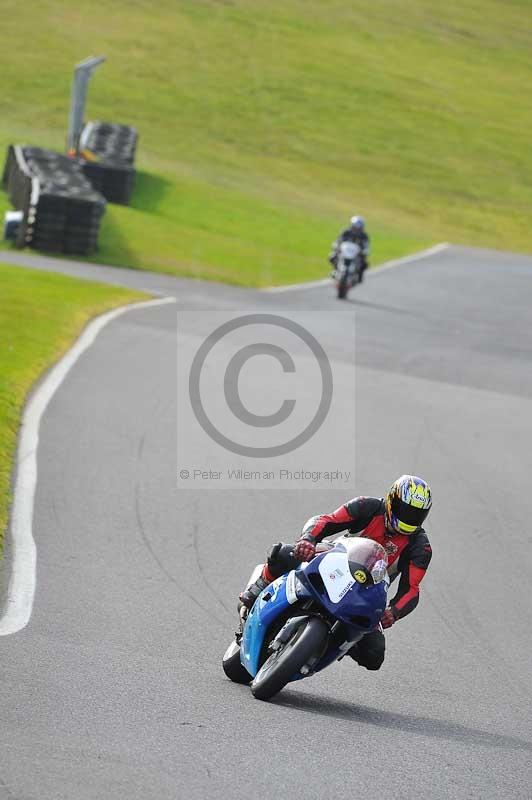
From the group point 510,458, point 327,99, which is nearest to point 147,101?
point 327,99

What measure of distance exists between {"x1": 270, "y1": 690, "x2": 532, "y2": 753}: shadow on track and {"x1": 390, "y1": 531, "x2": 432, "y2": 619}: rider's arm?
64 centimetres

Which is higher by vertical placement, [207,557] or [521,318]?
[207,557]

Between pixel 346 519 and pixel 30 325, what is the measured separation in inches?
478

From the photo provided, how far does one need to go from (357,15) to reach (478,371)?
231 feet

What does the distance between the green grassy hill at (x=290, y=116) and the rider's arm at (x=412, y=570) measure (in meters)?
23.7

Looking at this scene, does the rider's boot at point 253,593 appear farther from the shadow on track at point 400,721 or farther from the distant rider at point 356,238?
the distant rider at point 356,238

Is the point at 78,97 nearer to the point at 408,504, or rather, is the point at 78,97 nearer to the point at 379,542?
the point at 379,542

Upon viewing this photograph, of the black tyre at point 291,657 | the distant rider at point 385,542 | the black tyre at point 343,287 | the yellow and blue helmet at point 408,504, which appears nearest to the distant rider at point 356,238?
the black tyre at point 343,287

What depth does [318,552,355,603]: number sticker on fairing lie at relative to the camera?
7.11 m

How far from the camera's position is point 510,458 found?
16.0 metres

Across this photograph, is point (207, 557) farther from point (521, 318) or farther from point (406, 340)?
point (521, 318)

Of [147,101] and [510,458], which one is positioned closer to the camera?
[510,458]

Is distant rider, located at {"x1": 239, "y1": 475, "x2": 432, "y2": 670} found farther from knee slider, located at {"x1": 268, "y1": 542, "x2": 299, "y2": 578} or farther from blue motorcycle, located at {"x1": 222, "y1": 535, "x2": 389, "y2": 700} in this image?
blue motorcycle, located at {"x1": 222, "y1": 535, "x2": 389, "y2": 700}

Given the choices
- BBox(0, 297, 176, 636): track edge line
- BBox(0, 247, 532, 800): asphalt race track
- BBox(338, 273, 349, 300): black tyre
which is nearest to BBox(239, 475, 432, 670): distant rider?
BBox(0, 247, 532, 800): asphalt race track
